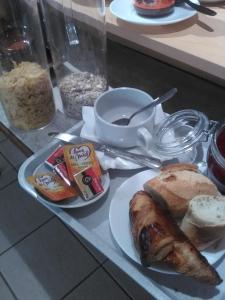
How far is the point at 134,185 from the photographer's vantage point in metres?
0.47

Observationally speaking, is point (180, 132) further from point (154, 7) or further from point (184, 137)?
point (154, 7)

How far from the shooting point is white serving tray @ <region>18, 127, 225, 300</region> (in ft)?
1.22

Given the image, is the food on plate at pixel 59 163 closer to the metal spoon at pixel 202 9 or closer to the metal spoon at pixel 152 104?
the metal spoon at pixel 152 104

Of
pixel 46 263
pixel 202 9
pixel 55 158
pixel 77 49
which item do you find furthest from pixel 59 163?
pixel 46 263

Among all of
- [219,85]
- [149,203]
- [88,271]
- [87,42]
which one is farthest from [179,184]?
[88,271]

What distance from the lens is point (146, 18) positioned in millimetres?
644

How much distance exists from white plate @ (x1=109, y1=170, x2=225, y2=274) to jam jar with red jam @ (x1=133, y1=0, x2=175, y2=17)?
1.10 feet

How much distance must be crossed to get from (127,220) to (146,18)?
1.36 feet

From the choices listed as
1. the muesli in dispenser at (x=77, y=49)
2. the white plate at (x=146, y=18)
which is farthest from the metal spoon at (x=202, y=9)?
the muesli in dispenser at (x=77, y=49)

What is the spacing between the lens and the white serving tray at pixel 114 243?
372 millimetres

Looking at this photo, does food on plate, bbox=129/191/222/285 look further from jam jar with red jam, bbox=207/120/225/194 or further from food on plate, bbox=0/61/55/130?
food on plate, bbox=0/61/55/130

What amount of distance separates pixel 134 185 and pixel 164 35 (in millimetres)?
310

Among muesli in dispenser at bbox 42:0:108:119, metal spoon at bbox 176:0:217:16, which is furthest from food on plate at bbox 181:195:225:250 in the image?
metal spoon at bbox 176:0:217:16

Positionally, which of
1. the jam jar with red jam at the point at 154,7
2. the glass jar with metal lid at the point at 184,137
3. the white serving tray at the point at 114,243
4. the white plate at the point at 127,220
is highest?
the jam jar with red jam at the point at 154,7
